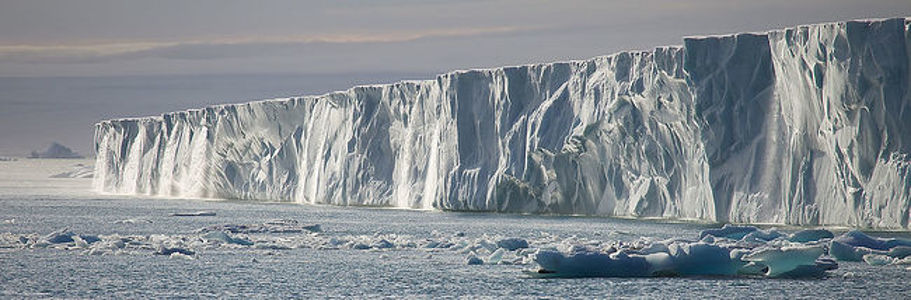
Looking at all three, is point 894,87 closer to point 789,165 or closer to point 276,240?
point 789,165

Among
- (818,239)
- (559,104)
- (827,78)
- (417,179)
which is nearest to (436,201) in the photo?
(417,179)

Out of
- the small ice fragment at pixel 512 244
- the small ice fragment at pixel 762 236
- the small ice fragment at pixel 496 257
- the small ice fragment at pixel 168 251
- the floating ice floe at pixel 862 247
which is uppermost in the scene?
the small ice fragment at pixel 762 236

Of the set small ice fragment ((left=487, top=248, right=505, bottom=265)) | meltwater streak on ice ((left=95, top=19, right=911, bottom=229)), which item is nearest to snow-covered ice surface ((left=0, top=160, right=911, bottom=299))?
small ice fragment ((left=487, top=248, right=505, bottom=265))

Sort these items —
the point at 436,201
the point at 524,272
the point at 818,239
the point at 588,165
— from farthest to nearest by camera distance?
the point at 436,201
the point at 588,165
the point at 818,239
the point at 524,272

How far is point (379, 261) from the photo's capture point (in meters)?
19.6

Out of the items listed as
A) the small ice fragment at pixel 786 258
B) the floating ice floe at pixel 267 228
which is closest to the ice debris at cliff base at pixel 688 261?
the small ice fragment at pixel 786 258

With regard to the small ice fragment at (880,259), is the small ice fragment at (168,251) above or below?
below

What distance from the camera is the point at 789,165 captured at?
941 inches

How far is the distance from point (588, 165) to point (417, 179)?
7772mm

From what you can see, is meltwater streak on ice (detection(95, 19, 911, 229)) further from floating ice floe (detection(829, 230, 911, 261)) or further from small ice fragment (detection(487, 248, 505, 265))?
small ice fragment (detection(487, 248, 505, 265))

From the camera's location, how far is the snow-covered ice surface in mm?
15445

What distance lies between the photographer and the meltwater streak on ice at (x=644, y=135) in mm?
22094

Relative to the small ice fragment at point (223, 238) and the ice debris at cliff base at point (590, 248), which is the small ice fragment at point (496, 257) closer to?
the ice debris at cliff base at point (590, 248)

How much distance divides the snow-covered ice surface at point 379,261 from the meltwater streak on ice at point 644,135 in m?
0.97
